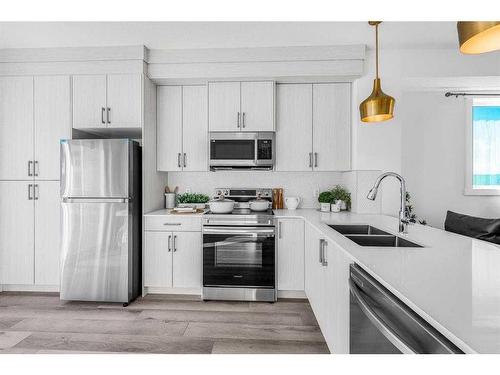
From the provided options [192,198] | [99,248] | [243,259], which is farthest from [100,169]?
[243,259]

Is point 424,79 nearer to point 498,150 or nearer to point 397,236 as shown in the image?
point 498,150

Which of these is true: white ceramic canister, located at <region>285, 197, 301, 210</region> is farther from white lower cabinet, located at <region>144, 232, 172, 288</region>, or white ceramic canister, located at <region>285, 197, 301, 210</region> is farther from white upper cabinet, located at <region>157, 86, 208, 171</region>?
white lower cabinet, located at <region>144, 232, 172, 288</region>

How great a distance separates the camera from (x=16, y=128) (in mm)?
3188

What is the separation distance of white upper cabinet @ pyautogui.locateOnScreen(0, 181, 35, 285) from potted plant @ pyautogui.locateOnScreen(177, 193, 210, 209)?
1.48 metres

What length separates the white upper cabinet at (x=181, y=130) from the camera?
11.3 ft

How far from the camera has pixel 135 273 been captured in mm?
3059

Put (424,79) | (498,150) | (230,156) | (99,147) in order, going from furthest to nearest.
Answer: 1. (498,150)
2. (230,156)
3. (424,79)
4. (99,147)

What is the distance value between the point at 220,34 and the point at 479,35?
2.45 meters

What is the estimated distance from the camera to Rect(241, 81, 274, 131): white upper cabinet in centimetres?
331

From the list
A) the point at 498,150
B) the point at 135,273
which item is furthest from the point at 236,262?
the point at 498,150

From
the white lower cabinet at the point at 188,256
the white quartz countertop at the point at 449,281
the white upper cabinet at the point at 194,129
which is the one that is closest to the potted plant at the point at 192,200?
the white upper cabinet at the point at 194,129

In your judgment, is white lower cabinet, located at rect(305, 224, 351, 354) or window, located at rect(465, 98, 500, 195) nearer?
white lower cabinet, located at rect(305, 224, 351, 354)

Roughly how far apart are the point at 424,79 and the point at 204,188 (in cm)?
259

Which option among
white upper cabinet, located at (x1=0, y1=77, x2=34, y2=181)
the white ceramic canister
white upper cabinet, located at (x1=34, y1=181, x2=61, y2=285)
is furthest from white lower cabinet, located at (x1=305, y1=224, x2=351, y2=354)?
white upper cabinet, located at (x1=0, y1=77, x2=34, y2=181)
